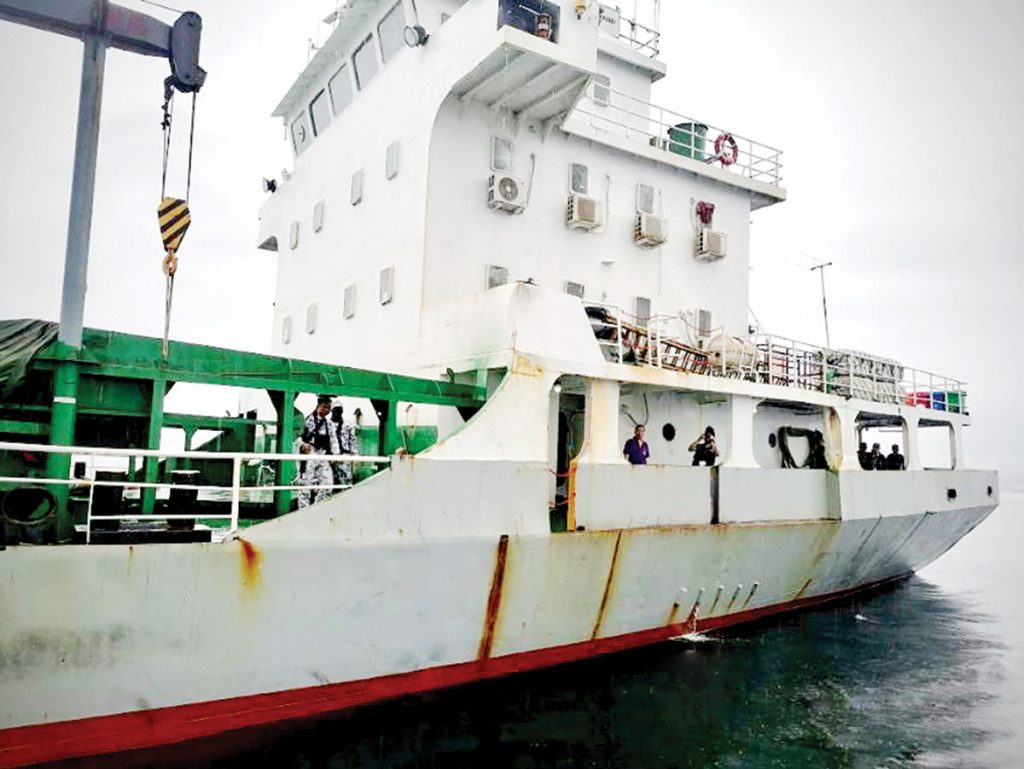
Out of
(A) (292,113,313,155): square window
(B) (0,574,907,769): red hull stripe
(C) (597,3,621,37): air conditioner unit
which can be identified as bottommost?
(B) (0,574,907,769): red hull stripe

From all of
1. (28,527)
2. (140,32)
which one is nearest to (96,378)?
(28,527)

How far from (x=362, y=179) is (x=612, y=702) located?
29.0 ft

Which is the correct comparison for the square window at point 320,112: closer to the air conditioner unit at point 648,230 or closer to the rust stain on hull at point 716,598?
the air conditioner unit at point 648,230

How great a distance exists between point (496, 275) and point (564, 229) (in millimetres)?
1609

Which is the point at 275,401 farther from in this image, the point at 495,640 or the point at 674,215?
the point at 674,215

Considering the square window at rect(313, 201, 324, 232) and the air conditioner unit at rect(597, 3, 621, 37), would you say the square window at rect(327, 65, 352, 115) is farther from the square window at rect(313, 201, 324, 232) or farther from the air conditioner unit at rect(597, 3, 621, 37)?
the air conditioner unit at rect(597, 3, 621, 37)

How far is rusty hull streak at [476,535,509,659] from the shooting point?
7496 millimetres

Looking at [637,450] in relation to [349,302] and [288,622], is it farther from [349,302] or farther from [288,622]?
[349,302]

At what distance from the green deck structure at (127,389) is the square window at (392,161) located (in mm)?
4232

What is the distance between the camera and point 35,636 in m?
5.35

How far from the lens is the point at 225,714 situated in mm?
6086

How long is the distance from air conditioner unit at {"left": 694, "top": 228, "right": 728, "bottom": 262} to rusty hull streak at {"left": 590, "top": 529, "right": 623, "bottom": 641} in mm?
6642

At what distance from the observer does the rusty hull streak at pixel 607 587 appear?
8.44m

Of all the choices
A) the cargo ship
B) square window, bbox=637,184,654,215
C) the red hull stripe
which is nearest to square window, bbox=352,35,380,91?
the cargo ship
